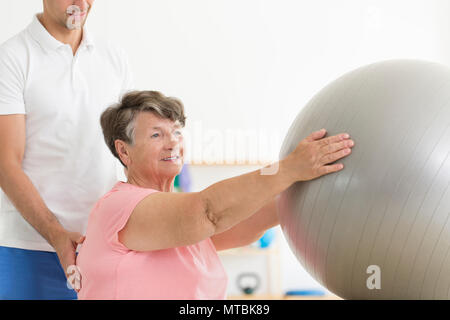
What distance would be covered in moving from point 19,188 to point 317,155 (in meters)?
0.90

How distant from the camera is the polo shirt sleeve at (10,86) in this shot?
1533 millimetres

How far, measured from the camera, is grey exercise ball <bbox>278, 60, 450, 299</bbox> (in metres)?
0.99

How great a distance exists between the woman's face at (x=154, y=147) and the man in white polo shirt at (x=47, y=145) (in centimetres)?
37

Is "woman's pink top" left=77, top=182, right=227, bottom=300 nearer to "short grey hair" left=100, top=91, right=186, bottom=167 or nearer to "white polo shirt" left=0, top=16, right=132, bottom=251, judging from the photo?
"short grey hair" left=100, top=91, right=186, bottom=167

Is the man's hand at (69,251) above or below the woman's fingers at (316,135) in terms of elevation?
below

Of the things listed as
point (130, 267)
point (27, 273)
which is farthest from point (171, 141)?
point (27, 273)

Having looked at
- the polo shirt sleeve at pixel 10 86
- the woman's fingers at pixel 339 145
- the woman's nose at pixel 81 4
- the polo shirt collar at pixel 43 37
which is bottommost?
the woman's fingers at pixel 339 145

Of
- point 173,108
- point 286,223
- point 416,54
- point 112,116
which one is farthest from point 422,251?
point 416,54

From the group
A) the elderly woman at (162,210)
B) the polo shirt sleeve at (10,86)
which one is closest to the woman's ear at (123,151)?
the elderly woman at (162,210)

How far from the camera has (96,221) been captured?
1.27m

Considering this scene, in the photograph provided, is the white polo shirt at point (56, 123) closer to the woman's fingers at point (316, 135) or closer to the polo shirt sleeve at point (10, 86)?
the polo shirt sleeve at point (10, 86)

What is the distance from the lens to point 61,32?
65.7 inches

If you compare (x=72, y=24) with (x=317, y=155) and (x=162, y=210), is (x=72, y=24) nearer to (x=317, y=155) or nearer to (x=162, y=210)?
(x=162, y=210)

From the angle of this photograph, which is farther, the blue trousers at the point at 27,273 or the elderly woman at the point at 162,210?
the blue trousers at the point at 27,273
